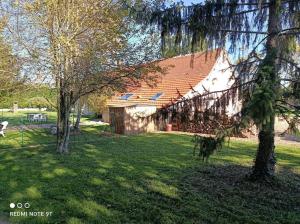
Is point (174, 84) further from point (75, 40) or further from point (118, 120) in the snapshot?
point (75, 40)

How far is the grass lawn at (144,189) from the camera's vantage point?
19.7ft

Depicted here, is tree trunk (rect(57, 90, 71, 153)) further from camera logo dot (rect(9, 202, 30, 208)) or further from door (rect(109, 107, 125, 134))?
door (rect(109, 107, 125, 134))

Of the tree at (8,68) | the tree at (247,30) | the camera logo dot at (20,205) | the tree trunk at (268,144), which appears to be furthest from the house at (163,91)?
the camera logo dot at (20,205)

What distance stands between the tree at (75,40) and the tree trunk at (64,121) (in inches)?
18.3

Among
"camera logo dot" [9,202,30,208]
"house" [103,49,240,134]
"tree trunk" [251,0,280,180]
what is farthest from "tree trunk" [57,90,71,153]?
"tree trunk" [251,0,280,180]

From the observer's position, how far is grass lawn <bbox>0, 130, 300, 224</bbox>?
600 centimetres

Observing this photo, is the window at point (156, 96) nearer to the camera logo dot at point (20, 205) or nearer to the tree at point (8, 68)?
the tree at point (8, 68)

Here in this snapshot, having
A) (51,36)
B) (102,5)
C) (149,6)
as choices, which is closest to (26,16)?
(51,36)

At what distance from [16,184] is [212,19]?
624 cm

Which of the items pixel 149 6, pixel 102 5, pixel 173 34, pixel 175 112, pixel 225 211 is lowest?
pixel 225 211

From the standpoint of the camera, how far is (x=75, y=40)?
1153cm

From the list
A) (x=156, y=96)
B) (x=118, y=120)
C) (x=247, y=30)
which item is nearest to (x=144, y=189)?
(x=247, y=30)

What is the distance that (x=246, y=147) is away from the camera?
15.1 metres

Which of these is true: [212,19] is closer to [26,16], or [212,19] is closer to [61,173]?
[61,173]
